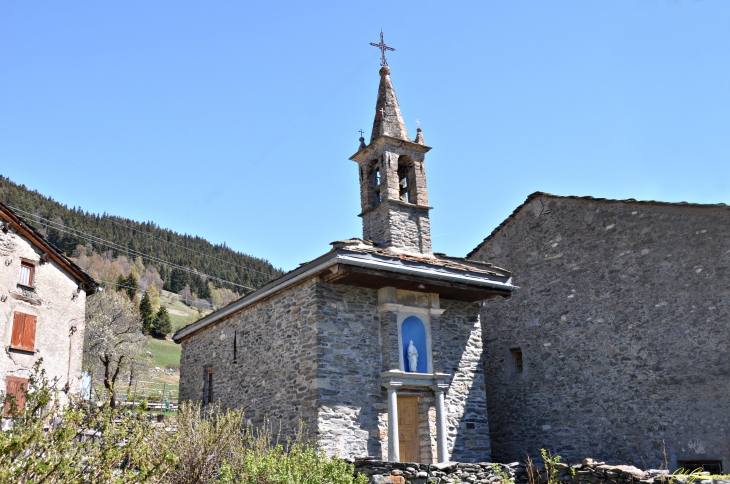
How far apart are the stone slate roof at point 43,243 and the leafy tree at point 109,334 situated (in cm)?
1213

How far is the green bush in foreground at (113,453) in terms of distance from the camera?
15.9ft

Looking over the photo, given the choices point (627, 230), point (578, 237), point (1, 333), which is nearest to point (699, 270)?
point (627, 230)

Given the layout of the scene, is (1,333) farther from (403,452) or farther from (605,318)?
(605,318)

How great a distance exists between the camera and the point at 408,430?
44.1ft

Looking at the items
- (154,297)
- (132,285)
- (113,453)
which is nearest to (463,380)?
(113,453)

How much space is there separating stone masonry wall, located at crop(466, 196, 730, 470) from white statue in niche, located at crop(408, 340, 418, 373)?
4052mm

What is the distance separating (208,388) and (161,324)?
5112 cm

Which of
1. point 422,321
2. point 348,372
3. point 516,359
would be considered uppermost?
point 422,321

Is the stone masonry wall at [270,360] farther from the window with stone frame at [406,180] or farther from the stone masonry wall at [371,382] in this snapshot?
the window with stone frame at [406,180]

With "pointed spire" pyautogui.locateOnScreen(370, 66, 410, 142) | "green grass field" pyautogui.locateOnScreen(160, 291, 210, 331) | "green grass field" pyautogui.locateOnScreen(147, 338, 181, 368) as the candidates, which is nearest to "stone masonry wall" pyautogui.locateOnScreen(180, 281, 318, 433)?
"pointed spire" pyautogui.locateOnScreen(370, 66, 410, 142)

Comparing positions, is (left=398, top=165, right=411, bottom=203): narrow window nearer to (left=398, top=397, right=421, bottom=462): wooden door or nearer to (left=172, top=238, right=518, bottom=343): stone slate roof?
(left=172, top=238, right=518, bottom=343): stone slate roof

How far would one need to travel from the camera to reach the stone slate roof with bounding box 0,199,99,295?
20250mm

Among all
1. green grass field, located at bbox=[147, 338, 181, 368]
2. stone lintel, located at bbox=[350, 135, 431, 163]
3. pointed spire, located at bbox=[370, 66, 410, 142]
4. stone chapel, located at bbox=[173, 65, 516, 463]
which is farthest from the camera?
green grass field, located at bbox=[147, 338, 181, 368]

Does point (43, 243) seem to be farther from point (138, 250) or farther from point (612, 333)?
point (138, 250)
